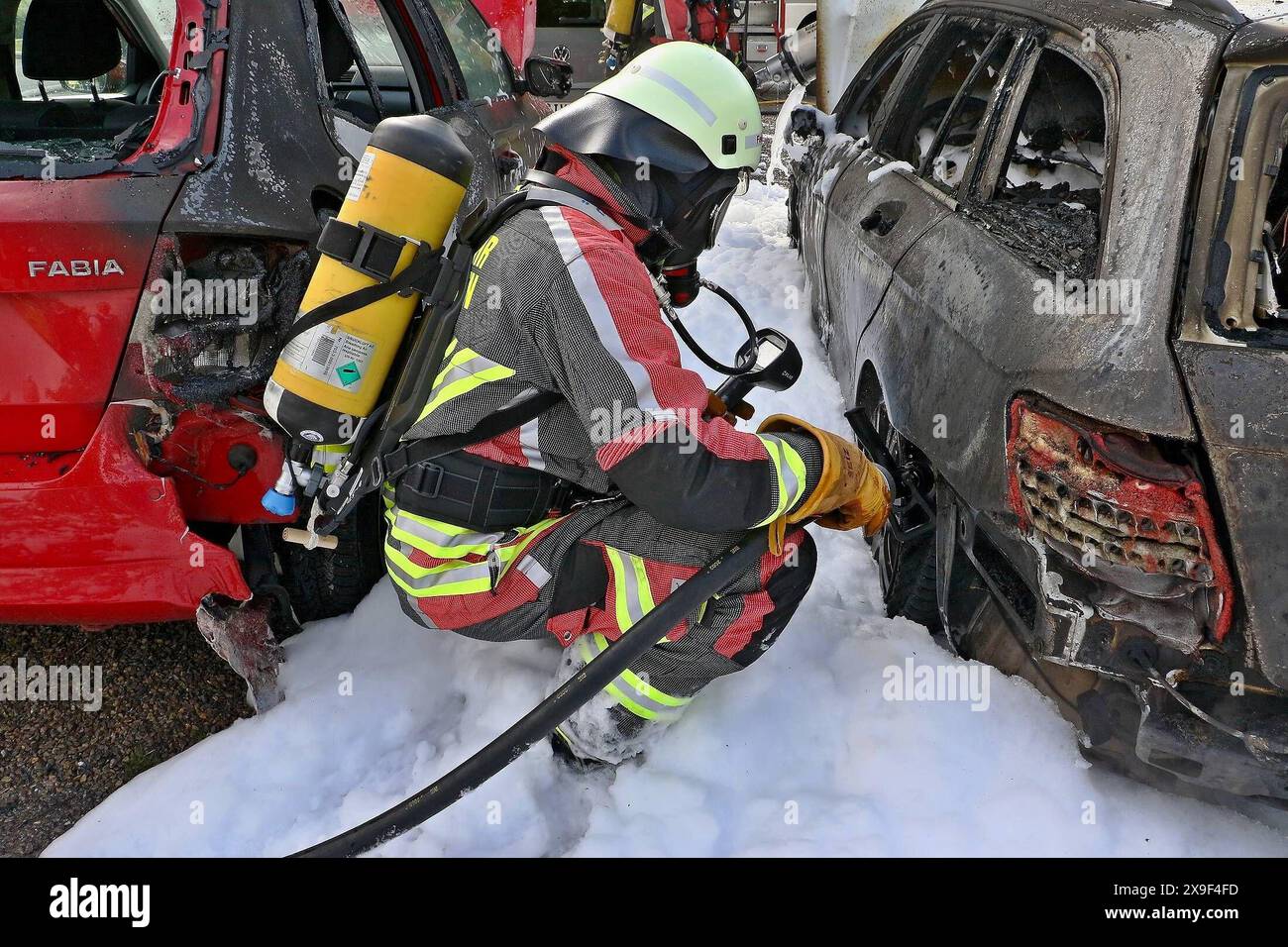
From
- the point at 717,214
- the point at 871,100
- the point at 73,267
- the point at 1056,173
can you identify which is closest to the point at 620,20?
the point at 871,100

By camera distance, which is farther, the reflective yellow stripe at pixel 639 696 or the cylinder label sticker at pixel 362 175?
the reflective yellow stripe at pixel 639 696

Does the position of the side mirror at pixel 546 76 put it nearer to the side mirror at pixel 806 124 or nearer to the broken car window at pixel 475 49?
the broken car window at pixel 475 49

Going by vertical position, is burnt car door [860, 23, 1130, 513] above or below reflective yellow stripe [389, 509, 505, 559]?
above

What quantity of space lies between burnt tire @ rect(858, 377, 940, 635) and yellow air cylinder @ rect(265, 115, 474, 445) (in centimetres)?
133

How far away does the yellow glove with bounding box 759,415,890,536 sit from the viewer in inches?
86.0

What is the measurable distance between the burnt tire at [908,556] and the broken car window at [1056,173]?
636 millimetres

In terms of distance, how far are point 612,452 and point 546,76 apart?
287cm

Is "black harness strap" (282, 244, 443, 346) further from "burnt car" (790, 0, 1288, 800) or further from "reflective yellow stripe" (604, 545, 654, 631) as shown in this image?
"burnt car" (790, 0, 1288, 800)

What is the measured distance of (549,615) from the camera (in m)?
2.31

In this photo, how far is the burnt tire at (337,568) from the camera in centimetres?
293

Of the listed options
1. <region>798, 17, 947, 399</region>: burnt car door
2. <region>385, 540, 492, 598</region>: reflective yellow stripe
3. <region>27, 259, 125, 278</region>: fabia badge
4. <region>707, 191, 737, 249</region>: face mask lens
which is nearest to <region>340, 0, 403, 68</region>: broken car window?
<region>27, 259, 125, 278</region>: fabia badge

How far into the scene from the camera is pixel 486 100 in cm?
389

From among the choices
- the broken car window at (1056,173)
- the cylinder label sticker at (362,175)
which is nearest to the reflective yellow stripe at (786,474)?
the broken car window at (1056,173)

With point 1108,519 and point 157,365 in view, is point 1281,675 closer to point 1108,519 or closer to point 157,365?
point 1108,519
